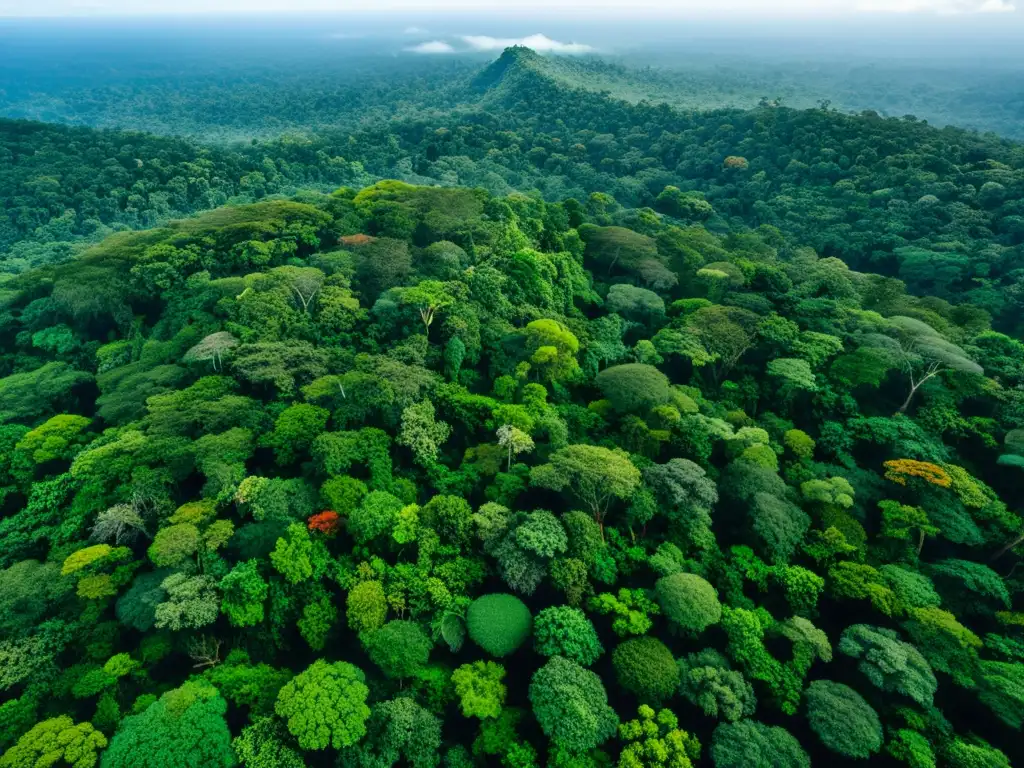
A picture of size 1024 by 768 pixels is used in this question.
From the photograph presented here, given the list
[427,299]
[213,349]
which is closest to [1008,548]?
[427,299]

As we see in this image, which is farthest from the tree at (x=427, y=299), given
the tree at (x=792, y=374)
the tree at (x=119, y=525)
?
the tree at (x=792, y=374)

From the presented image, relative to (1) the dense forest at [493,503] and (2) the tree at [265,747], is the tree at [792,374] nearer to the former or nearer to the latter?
(1) the dense forest at [493,503]

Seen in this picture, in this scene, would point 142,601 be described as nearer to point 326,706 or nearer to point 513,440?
point 326,706

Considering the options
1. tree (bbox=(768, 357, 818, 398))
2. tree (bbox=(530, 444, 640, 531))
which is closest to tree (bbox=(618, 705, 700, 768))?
tree (bbox=(530, 444, 640, 531))

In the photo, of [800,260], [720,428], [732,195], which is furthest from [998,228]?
[720,428]

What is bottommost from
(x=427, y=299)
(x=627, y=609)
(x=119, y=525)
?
(x=627, y=609)
